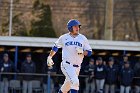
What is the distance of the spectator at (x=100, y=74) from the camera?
58.7 ft

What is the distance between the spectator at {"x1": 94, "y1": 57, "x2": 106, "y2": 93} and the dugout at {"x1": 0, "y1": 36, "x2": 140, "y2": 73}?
4.72 feet

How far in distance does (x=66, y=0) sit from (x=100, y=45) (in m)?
5.92

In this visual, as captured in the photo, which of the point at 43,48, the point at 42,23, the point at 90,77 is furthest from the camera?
the point at 42,23

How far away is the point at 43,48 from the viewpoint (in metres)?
19.9

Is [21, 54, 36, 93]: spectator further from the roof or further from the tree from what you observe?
the tree

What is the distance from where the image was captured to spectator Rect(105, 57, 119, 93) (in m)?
18.0

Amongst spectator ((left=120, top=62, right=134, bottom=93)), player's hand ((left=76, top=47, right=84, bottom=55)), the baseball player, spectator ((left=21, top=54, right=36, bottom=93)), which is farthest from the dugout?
player's hand ((left=76, top=47, right=84, bottom=55))

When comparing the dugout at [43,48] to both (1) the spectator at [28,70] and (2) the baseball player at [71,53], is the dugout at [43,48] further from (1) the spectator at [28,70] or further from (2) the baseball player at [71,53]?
(2) the baseball player at [71,53]

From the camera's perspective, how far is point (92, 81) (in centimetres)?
1828

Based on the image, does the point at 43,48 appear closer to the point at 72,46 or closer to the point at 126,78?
the point at 126,78

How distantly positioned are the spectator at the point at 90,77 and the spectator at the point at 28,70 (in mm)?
1871

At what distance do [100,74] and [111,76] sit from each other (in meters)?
0.43

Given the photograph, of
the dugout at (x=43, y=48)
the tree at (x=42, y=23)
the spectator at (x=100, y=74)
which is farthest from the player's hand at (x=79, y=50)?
the tree at (x=42, y=23)

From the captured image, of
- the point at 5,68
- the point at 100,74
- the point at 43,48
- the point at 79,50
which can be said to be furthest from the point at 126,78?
the point at 79,50
